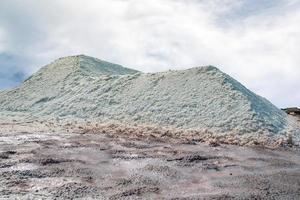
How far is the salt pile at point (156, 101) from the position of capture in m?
14.7

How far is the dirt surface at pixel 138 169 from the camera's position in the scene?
8.12m

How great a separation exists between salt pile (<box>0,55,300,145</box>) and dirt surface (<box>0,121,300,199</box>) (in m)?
2.12

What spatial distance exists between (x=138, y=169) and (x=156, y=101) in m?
7.17

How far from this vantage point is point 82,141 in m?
12.1

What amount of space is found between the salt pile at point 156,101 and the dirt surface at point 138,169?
2122 millimetres

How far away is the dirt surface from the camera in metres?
8.12

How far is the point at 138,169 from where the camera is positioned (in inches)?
374

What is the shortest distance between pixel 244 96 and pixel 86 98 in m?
5.39

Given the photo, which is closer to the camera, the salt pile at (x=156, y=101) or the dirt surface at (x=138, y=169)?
the dirt surface at (x=138, y=169)

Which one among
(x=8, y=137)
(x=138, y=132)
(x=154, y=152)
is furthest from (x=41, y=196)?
(x=138, y=132)

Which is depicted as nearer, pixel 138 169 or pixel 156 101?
pixel 138 169

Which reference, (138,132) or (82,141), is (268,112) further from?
(82,141)

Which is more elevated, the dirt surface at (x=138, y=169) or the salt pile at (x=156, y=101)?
the salt pile at (x=156, y=101)

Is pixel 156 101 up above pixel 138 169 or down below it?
above
